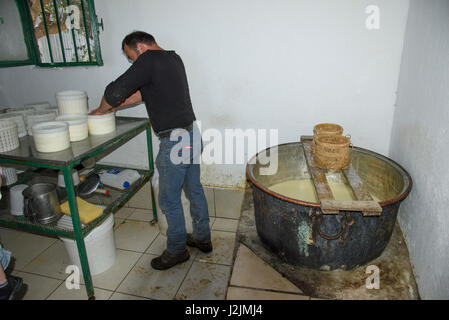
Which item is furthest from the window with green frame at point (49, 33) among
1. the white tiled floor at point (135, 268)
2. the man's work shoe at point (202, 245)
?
the man's work shoe at point (202, 245)

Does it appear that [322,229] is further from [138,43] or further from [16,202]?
[16,202]

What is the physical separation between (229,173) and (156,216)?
0.95m

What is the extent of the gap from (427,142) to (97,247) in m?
2.49

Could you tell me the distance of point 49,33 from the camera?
3027 mm

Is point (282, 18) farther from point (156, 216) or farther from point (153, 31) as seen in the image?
point (156, 216)

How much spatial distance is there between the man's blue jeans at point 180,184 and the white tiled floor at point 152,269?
0.81ft

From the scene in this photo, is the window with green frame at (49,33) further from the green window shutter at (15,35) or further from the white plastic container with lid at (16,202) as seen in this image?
the white plastic container with lid at (16,202)

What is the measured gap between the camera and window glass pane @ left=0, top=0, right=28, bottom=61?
300 cm

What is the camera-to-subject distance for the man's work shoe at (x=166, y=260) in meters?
2.63

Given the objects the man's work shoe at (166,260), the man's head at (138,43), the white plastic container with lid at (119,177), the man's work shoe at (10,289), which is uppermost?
the man's head at (138,43)

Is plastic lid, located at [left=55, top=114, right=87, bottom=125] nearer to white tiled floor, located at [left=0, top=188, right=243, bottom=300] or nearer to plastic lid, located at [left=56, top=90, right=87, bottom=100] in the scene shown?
plastic lid, located at [left=56, top=90, right=87, bottom=100]

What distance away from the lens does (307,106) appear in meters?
2.72

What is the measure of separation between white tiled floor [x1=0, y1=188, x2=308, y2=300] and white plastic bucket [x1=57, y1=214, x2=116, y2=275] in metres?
0.08

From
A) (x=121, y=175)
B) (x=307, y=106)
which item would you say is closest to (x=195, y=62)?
(x=307, y=106)
